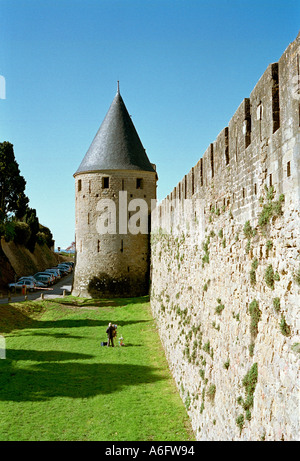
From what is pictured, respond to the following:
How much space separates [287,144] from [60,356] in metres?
11.4

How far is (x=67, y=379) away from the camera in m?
11.0

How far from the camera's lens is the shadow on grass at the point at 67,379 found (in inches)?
392

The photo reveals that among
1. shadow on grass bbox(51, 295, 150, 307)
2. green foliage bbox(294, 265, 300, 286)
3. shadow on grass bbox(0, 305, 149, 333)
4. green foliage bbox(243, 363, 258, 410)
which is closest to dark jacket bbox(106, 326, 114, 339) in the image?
shadow on grass bbox(0, 305, 149, 333)

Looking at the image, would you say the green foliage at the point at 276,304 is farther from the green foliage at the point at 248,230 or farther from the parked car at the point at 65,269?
the parked car at the point at 65,269

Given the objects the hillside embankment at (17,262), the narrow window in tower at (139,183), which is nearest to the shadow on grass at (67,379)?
the narrow window in tower at (139,183)

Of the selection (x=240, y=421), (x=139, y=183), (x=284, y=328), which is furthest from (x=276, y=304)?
(x=139, y=183)

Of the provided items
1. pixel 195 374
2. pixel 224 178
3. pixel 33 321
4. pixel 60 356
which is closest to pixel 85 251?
pixel 33 321

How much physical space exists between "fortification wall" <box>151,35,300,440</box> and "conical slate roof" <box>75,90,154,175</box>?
55.7 feet

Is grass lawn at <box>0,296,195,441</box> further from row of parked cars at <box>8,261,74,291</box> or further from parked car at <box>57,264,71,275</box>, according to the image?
parked car at <box>57,264,71,275</box>

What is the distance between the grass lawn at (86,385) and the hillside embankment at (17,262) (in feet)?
45.1

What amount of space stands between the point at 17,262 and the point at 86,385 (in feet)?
93.8

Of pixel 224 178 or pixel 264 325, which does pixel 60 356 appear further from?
pixel 264 325

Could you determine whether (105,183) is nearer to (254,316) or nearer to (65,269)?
(254,316)
